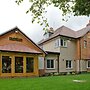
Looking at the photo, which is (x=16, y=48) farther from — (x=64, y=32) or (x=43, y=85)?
(x=64, y=32)

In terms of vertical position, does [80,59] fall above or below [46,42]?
below

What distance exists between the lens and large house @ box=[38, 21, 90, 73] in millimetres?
42531

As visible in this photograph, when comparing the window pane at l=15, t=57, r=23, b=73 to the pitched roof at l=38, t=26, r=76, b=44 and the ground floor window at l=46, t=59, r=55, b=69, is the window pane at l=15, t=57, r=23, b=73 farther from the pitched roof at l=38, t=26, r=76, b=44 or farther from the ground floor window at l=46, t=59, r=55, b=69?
the pitched roof at l=38, t=26, r=76, b=44

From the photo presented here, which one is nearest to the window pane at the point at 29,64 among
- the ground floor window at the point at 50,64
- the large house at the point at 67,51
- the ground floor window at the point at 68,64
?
the large house at the point at 67,51

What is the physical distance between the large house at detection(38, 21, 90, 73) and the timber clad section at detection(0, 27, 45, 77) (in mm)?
5851

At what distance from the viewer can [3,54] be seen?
1243 inches

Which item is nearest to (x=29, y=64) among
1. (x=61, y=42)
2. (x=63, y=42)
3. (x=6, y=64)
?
(x=6, y=64)

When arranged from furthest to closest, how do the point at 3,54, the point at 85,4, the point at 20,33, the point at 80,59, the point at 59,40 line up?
the point at 80,59 → the point at 59,40 → the point at 20,33 → the point at 3,54 → the point at 85,4

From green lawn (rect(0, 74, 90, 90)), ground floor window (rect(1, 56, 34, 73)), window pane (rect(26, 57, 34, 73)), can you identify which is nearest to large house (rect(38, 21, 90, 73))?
window pane (rect(26, 57, 34, 73))

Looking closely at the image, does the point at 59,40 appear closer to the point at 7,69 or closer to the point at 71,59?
the point at 71,59

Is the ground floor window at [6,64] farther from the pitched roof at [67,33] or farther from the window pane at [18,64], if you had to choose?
the pitched roof at [67,33]

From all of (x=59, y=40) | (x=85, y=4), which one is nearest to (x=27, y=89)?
(x=85, y=4)

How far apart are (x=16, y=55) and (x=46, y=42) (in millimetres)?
15181

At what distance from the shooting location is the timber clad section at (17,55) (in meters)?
31.9
